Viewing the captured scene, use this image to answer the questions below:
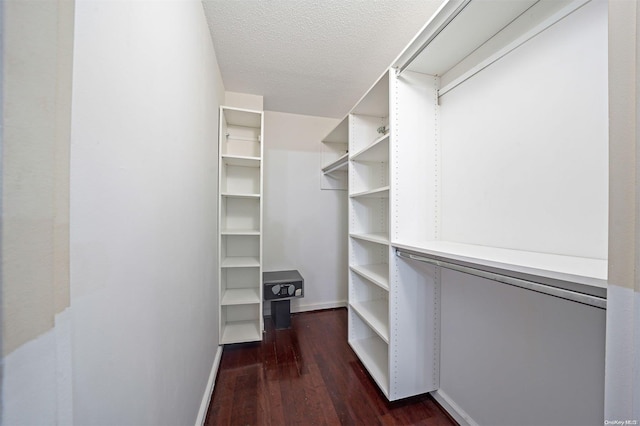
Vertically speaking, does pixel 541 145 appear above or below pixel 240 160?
below

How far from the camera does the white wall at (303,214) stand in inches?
106

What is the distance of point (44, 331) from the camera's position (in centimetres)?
29

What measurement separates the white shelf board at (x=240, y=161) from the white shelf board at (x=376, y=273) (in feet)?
4.44

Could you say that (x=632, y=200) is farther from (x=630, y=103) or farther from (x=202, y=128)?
(x=202, y=128)

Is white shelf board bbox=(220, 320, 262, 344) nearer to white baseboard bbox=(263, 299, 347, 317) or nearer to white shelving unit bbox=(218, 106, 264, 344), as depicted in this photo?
white shelving unit bbox=(218, 106, 264, 344)

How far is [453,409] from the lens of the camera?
1.32m

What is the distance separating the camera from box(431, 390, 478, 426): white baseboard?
1.24m

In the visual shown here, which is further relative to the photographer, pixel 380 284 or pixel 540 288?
pixel 380 284

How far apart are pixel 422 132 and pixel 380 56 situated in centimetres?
81

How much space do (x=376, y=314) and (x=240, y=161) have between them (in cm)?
185

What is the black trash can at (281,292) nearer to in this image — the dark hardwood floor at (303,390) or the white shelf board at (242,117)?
the dark hardwood floor at (303,390)

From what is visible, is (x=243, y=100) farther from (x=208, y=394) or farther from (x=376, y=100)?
(x=208, y=394)

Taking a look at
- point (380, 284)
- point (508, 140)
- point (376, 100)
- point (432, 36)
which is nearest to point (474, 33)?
point (432, 36)

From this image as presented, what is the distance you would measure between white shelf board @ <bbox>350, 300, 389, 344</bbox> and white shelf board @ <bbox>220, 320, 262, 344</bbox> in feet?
3.16
